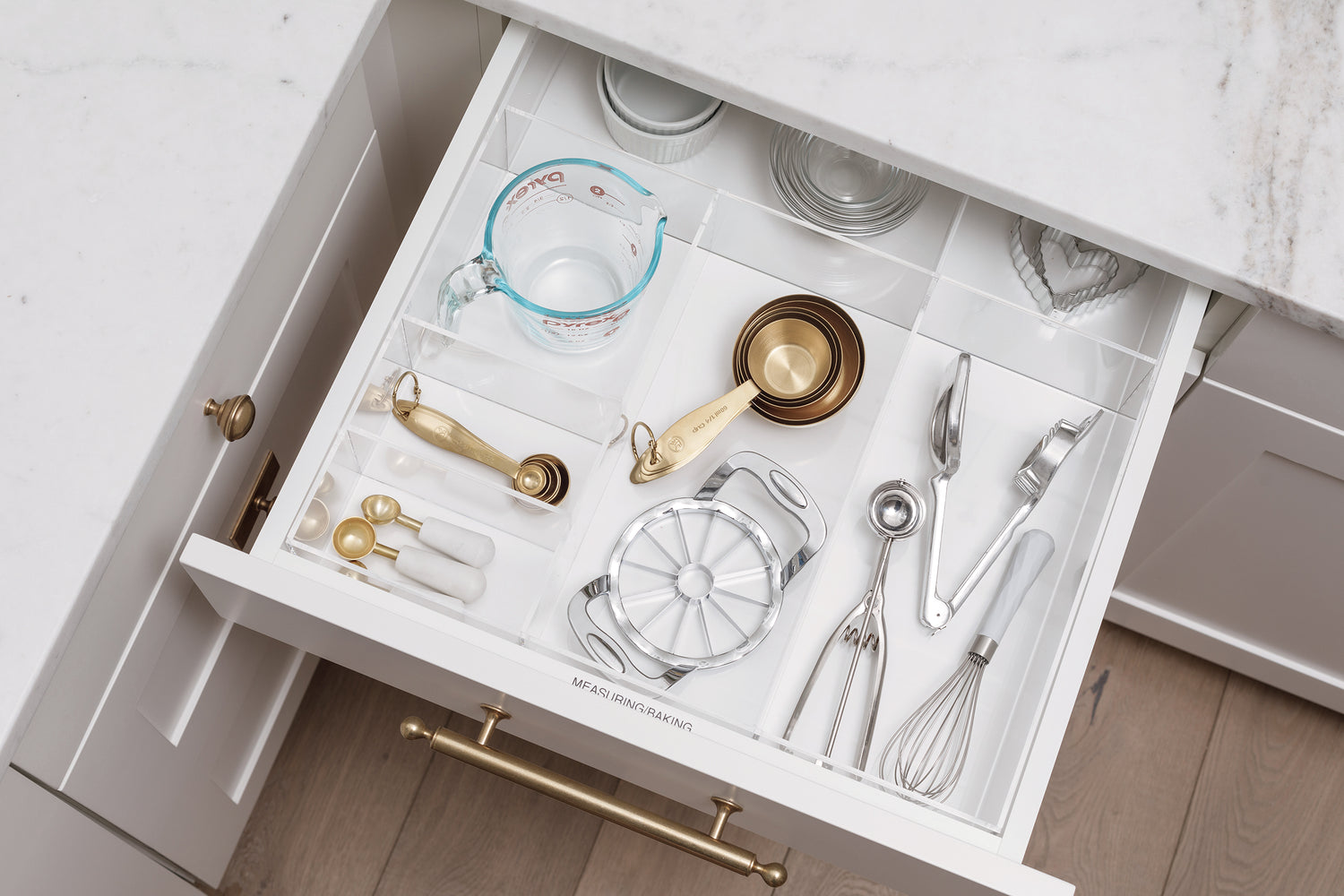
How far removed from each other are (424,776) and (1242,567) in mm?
916

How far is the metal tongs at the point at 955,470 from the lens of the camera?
0.73 meters

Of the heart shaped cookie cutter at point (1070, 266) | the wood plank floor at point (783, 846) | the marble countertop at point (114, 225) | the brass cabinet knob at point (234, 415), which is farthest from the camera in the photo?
the wood plank floor at point (783, 846)

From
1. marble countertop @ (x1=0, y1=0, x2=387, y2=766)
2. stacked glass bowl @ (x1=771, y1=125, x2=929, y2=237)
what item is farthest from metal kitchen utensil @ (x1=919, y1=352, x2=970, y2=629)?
marble countertop @ (x1=0, y1=0, x2=387, y2=766)

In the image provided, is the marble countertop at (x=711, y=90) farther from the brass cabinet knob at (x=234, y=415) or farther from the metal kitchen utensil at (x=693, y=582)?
the metal kitchen utensil at (x=693, y=582)

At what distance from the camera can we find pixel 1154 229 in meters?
0.64

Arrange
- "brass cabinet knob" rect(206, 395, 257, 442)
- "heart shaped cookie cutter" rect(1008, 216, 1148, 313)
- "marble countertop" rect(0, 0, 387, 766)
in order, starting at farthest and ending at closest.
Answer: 1. "heart shaped cookie cutter" rect(1008, 216, 1148, 313)
2. "brass cabinet knob" rect(206, 395, 257, 442)
3. "marble countertop" rect(0, 0, 387, 766)

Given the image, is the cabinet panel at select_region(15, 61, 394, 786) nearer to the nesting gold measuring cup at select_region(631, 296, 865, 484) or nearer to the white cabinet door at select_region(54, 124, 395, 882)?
the white cabinet door at select_region(54, 124, 395, 882)

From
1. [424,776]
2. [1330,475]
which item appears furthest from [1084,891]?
[424,776]

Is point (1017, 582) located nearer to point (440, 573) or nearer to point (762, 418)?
point (762, 418)

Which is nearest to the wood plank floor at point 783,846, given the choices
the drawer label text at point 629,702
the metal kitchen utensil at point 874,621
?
the metal kitchen utensil at point 874,621

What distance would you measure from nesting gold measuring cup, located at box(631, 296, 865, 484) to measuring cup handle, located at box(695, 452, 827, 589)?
39 mm

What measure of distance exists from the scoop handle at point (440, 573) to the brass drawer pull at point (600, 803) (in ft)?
0.27

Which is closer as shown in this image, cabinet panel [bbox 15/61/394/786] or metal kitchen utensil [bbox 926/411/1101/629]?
cabinet panel [bbox 15/61/394/786]

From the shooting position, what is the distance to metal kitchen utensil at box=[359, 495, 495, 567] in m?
0.70
